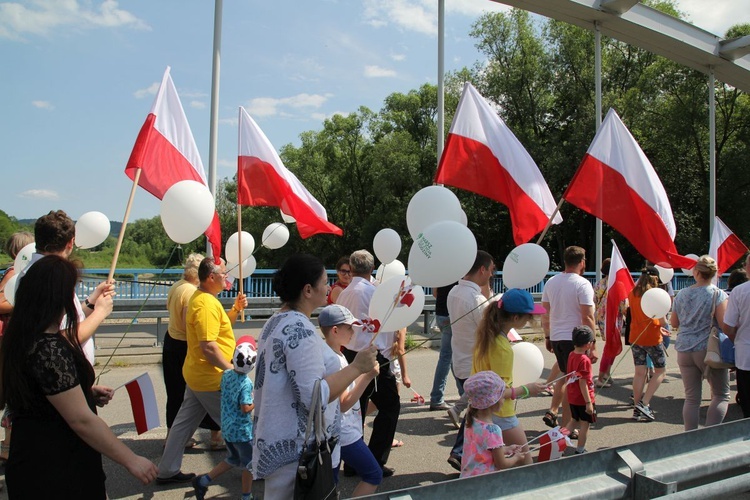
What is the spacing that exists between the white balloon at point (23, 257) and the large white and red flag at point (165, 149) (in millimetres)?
970

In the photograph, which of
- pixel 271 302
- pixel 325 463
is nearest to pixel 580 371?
pixel 325 463

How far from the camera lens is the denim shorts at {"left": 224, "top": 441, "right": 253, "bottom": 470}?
4.29 m

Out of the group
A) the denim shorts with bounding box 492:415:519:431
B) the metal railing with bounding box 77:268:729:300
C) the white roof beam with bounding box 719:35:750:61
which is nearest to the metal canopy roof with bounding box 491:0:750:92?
the white roof beam with bounding box 719:35:750:61

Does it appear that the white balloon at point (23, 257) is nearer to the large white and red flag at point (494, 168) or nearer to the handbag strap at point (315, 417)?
the handbag strap at point (315, 417)

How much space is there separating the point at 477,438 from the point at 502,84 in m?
29.2

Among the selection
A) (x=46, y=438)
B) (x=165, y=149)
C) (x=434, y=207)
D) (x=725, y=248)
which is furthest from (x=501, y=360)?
(x=725, y=248)

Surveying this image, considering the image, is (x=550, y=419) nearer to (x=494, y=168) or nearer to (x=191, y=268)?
(x=494, y=168)

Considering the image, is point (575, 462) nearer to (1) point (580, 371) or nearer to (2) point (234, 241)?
(1) point (580, 371)

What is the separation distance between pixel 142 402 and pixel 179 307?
4.73ft

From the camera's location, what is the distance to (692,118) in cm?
2559

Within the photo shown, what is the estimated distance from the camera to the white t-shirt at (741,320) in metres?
5.00

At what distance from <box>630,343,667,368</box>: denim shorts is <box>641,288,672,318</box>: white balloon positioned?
24.0 inches

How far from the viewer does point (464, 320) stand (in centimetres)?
519

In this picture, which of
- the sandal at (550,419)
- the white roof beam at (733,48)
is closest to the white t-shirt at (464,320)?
the sandal at (550,419)
